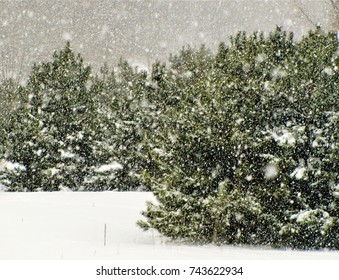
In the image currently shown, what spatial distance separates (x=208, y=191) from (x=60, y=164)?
18.6 m

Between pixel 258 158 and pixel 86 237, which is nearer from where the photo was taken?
pixel 86 237

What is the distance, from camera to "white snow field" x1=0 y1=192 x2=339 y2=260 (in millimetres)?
7262

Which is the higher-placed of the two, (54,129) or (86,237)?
(54,129)

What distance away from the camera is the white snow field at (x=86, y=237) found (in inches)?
286

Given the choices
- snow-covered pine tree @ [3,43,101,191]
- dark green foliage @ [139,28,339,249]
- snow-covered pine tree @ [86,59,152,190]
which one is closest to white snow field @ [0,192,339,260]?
dark green foliage @ [139,28,339,249]

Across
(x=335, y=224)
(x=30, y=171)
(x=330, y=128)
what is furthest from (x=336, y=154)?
(x=30, y=171)

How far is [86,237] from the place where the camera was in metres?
9.48

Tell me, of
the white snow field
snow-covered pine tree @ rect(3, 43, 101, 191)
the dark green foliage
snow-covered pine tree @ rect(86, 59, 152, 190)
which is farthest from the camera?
snow-covered pine tree @ rect(86, 59, 152, 190)

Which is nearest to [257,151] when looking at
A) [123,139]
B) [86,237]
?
[86,237]

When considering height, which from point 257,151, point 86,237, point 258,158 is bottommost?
point 86,237

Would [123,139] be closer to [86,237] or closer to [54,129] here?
[54,129]

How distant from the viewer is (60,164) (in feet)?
87.3

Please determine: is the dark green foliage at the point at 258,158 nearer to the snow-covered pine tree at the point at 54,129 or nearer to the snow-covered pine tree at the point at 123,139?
the snow-covered pine tree at the point at 54,129

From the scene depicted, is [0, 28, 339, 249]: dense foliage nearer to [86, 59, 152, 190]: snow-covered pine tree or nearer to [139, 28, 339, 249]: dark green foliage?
[139, 28, 339, 249]: dark green foliage
